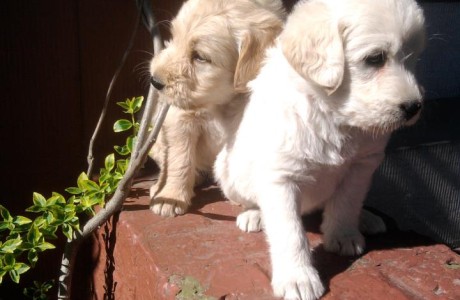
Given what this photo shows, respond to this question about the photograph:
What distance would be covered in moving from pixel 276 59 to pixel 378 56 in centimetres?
54

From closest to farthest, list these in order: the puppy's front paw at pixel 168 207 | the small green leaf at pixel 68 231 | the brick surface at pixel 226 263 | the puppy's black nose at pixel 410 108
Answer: the puppy's black nose at pixel 410 108 < the brick surface at pixel 226 263 < the small green leaf at pixel 68 231 < the puppy's front paw at pixel 168 207

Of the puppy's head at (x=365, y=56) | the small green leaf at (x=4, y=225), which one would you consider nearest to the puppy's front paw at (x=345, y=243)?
the puppy's head at (x=365, y=56)

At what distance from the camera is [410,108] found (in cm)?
223

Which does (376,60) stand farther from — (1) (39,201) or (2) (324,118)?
(1) (39,201)

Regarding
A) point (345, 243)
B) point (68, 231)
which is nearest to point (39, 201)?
point (68, 231)

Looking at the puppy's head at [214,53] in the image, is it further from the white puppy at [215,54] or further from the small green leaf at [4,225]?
the small green leaf at [4,225]

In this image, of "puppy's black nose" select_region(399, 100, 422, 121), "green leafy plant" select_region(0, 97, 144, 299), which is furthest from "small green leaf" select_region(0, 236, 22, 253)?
"puppy's black nose" select_region(399, 100, 422, 121)

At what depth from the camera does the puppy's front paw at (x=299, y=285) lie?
2.34m

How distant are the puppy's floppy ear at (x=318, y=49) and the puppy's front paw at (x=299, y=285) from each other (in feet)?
2.44

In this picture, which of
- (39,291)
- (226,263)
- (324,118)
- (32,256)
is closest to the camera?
(324,118)

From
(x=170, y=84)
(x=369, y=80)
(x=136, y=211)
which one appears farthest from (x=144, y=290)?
(x=369, y=80)

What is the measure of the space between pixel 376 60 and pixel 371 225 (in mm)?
1131

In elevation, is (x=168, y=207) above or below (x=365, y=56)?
below

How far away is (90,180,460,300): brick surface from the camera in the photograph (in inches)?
98.1
